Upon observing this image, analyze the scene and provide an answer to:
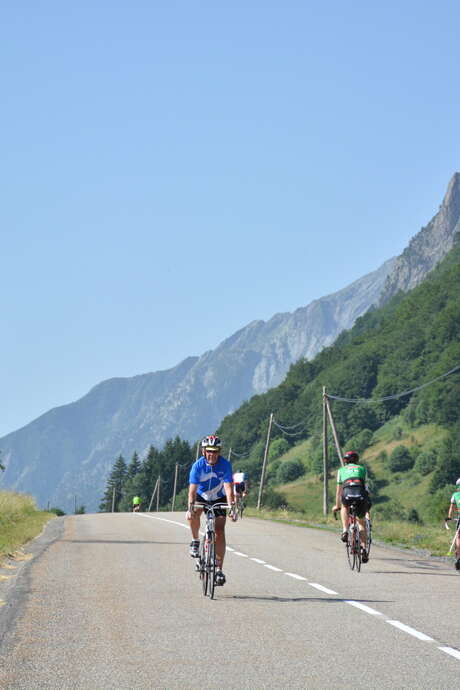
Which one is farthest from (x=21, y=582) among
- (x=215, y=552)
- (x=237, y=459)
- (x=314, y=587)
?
(x=237, y=459)

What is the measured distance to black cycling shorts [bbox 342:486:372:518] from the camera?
15867mm

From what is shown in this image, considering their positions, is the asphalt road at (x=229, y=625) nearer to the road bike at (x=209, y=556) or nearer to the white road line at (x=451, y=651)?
the white road line at (x=451, y=651)

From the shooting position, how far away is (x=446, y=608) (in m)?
10.9

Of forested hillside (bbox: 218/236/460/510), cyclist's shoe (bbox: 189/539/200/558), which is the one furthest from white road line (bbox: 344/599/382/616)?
forested hillside (bbox: 218/236/460/510)

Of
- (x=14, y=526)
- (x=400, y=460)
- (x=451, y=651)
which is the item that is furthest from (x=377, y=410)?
(x=451, y=651)

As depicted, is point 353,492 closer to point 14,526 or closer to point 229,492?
point 229,492

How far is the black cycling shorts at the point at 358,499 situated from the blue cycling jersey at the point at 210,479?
13.1 ft

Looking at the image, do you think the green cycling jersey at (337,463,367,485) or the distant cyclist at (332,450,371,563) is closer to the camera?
the distant cyclist at (332,450,371,563)

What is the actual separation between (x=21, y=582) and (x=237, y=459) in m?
151

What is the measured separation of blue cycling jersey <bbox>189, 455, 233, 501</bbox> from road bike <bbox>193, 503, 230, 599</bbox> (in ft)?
0.45

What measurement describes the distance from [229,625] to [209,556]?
95.4 inches

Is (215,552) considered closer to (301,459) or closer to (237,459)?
(301,459)

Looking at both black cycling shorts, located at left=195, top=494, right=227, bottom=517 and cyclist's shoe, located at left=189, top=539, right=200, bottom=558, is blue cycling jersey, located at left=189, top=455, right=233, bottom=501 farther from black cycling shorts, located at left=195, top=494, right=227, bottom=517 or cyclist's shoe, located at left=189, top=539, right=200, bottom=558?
cyclist's shoe, located at left=189, top=539, right=200, bottom=558

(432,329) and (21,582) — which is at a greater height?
(432,329)
